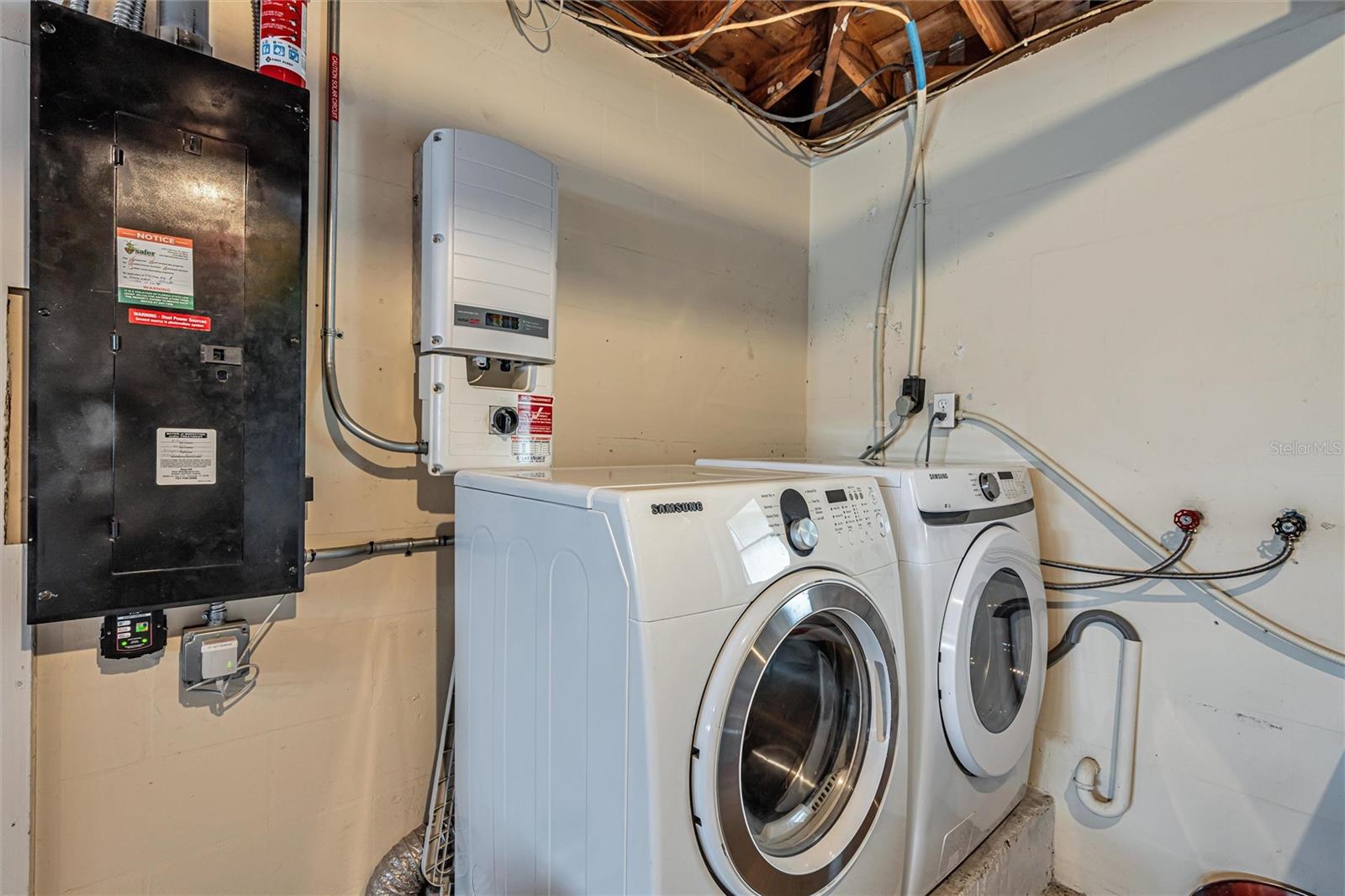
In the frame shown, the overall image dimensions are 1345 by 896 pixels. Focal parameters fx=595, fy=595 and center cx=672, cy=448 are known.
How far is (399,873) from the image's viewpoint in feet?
4.54

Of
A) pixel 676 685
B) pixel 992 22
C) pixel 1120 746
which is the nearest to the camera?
pixel 676 685

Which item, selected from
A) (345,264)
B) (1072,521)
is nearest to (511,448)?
(345,264)

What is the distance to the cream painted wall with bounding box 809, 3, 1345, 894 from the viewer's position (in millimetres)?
1391

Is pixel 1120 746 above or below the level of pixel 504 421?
below

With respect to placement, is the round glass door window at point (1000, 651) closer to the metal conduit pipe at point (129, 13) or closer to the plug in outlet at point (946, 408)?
the plug in outlet at point (946, 408)

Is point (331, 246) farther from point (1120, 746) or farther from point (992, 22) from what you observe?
point (1120, 746)

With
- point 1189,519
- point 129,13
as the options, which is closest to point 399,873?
point 129,13

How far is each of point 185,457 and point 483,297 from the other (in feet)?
2.10

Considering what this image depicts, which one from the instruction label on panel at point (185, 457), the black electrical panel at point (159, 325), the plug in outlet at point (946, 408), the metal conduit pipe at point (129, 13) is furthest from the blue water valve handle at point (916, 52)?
the instruction label on panel at point (185, 457)

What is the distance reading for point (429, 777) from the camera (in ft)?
4.88

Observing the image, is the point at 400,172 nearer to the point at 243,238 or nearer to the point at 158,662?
the point at 243,238

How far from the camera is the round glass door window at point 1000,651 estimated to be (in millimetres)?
1448

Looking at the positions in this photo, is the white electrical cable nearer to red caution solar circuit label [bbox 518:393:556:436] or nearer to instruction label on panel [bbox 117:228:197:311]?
red caution solar circuit label [bbox 518:393:556:436]

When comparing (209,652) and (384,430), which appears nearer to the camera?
(209,652)
